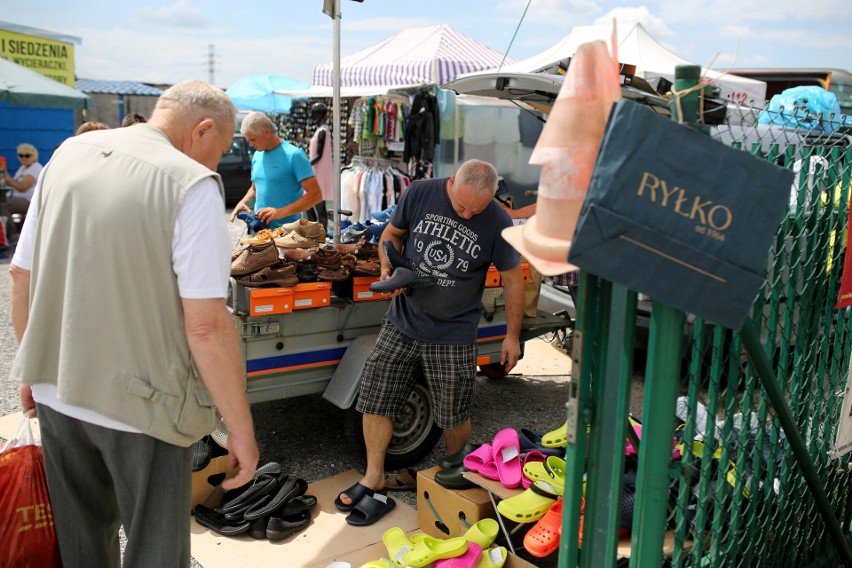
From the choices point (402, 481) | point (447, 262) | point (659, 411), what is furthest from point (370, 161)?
point (659, 411)

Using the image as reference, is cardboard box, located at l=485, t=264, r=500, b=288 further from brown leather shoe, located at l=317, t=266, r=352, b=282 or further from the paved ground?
the paved ground

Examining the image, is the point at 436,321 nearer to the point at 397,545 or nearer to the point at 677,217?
the point at 397,545

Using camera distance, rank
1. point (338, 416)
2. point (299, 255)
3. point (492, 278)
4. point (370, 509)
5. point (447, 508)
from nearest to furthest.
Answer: point (447, 508) → point (370, 509) → point (299, 255) → point (492, 278) → point (338, 416)

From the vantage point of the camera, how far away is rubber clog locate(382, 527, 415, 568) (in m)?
3.43

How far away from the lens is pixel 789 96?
7574 millimetres

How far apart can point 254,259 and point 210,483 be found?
126 cm

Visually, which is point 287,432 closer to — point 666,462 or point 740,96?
point 666,462

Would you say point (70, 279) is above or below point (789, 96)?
below

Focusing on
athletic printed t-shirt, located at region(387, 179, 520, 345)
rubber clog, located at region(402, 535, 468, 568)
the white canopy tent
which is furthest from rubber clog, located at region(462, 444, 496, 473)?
the white canopy tent

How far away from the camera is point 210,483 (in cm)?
409

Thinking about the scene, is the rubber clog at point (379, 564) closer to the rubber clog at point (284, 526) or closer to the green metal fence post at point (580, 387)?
the rubber clog at point (284, 526)

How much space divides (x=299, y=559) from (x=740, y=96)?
32.0 ft

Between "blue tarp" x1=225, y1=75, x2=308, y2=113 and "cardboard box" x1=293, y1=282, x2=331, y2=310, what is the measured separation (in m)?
14.0

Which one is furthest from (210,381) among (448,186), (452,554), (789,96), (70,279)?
(789,96)
